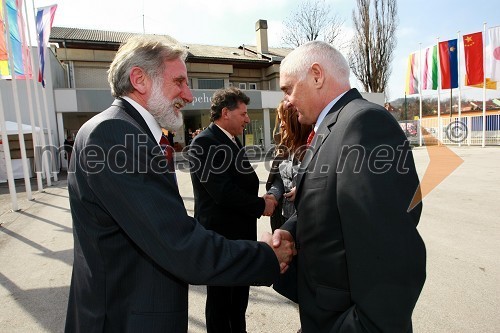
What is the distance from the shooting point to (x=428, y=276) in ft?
12.1

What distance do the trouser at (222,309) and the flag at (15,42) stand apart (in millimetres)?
9553

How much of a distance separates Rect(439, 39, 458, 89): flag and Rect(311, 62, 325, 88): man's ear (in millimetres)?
20971

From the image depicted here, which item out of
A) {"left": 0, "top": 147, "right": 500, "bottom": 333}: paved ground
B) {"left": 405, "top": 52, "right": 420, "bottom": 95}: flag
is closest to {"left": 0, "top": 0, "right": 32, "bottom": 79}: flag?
{"left": 0, "top": 147, "right": 500, "bottom": 333}: paved ground

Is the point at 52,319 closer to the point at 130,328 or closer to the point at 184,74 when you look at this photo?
the point at 130,328

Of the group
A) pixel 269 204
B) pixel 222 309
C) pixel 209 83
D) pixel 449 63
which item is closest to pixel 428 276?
pixel 269 204

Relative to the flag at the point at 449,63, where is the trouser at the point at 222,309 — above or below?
below

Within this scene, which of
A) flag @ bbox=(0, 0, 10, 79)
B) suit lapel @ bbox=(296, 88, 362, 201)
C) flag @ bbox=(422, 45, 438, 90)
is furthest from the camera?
flag @ bbox=(422, 45, 438, 90)

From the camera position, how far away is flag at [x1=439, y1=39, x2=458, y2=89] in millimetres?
18719

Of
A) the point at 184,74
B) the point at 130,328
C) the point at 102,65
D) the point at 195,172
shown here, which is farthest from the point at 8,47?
the point at 102,65

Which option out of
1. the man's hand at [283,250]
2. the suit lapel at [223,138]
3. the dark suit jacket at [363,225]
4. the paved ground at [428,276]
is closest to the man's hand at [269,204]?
the suit lapel at [223,138]

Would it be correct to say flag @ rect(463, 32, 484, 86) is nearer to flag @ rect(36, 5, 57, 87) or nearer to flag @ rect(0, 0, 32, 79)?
flag @ rect(36, 5, 57, 87)

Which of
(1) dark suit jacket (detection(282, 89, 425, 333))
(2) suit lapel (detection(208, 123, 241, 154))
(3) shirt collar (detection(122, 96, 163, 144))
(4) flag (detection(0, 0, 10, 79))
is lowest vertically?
(1) dark suit jacket (detection(282, 89, 425, 333))

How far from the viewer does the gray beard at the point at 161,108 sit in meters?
1.55

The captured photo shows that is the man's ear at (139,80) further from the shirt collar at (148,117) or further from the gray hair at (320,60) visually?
the gray hair at (320,60)
